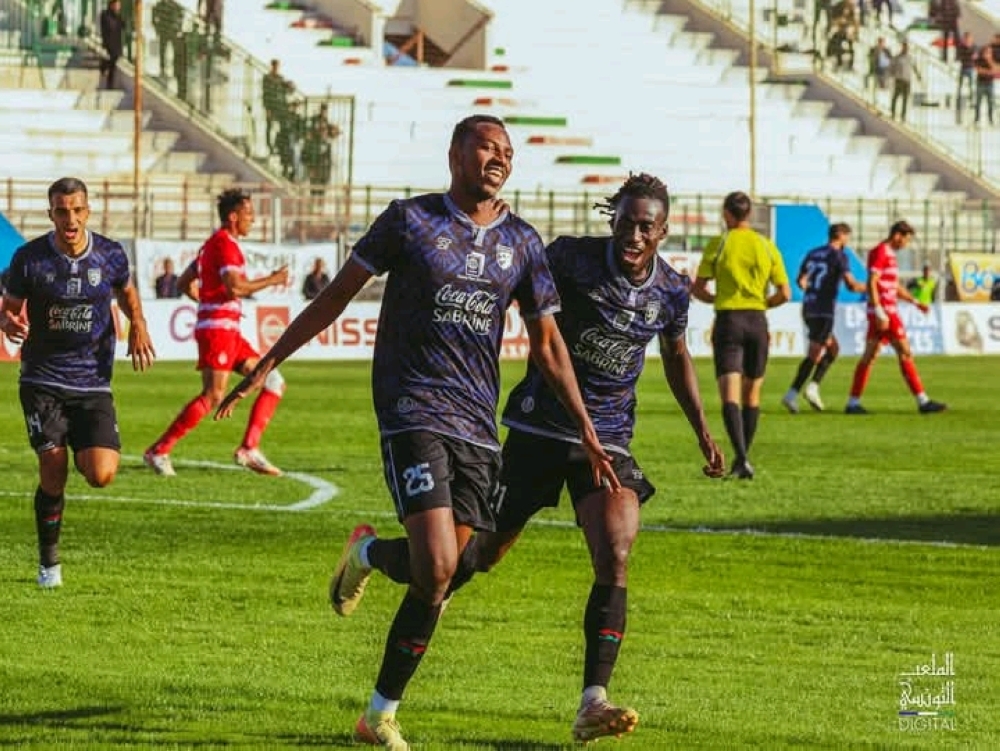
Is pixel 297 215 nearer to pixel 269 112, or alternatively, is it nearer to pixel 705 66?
pixel 269 112

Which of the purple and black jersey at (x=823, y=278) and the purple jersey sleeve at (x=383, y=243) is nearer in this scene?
the purple jersey sleeve at (x=383, y=243)

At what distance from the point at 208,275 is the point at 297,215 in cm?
2526

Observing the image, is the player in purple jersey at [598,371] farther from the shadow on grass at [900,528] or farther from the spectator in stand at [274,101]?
the spectator in stand at [274,101]

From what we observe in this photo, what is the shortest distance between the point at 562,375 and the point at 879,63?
5260cm

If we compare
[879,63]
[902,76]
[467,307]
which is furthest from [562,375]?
[879,63]

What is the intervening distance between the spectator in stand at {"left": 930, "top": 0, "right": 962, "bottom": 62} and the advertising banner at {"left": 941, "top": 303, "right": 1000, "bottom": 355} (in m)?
17.6

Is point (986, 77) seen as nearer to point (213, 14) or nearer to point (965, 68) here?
point (965, 68)

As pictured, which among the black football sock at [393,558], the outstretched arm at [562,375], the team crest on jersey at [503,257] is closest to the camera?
the team crest on jersey at [503,257]

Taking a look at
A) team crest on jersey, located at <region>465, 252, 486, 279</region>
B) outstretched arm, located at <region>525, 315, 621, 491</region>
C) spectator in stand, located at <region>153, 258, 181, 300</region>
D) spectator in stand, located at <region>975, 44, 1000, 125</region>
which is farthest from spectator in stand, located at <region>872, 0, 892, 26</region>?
team crest on jersey, located at <region>465, 252, 486, 279</region>

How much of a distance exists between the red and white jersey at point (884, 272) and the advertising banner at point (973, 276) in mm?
22117

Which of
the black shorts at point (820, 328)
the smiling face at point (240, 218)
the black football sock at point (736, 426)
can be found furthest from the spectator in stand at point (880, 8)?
the smiling face at point (240, 218)

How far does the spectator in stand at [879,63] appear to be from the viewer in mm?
59625

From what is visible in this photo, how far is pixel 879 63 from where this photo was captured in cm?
5972

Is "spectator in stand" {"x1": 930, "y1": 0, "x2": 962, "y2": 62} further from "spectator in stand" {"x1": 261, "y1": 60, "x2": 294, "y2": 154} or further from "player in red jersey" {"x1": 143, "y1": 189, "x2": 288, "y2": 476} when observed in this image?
"player in red jersey" {"x1": 143, "y1": 189, "x2": 288, "y2": 476}
